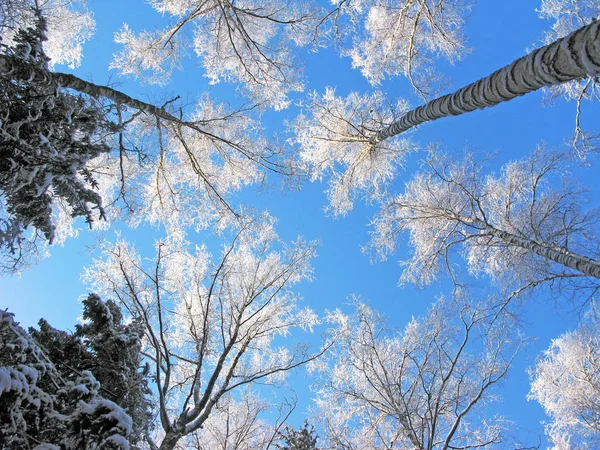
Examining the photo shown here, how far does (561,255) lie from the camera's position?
261 inches

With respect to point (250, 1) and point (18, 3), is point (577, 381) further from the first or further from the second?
point (18, 3)

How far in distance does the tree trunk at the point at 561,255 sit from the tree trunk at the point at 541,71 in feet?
13.2

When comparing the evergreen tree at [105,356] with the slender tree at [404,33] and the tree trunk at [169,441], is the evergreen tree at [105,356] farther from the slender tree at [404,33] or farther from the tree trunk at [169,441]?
the slender tree at [404,33]

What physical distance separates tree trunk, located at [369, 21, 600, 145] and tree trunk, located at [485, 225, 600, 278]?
4.02m

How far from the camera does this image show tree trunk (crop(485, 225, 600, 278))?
602 centimetres

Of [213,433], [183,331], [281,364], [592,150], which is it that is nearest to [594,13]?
[592,150]

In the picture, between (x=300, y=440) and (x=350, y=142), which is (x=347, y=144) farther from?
(x=300, y=440)

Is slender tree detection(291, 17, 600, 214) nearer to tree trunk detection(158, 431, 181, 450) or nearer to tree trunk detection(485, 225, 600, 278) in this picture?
tree trunk detection(485, 225, 600, 278)

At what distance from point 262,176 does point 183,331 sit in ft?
11.5

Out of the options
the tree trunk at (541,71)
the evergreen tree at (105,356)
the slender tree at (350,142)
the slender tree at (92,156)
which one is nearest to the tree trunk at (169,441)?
the evergreen tree at (105,356)

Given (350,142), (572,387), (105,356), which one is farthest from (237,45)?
(572,387)

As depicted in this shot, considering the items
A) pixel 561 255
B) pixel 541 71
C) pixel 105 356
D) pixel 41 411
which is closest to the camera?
pixel 541 71

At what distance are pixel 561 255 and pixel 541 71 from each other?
5394 mm

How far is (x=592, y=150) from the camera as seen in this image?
24.2 feet
